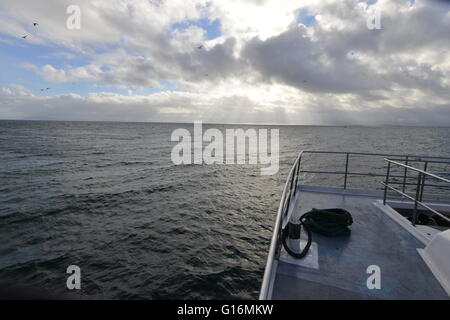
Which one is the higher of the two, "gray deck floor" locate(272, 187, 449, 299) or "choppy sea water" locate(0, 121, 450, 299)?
"gray deck floor" locate(272, 187, 449, 299)

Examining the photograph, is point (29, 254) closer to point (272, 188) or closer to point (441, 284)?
point (441, 284)

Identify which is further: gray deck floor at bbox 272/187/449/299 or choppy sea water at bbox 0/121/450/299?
choppy sea water at bbox 0/121/450/299

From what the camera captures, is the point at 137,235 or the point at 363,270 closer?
the point at 363,270

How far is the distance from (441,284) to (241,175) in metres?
20.2

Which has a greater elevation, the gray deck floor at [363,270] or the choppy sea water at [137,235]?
the gray deck floor at [363,270]

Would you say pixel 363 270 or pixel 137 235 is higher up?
pixel 363 270

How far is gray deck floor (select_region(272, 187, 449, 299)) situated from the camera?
10.7 ft

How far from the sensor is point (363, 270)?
12.4ft

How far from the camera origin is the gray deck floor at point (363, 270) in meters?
3.26

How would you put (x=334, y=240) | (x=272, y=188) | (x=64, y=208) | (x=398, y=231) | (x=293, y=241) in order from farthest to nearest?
(x=272, y=188) → (x=64, y=208) → (x=398, y=231) → (x=334, y=240) → (x=293, y=241)

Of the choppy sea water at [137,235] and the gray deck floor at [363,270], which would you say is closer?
the gray deck floor at [363,270]
